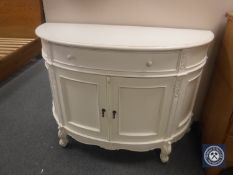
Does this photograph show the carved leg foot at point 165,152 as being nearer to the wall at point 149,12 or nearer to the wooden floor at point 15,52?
the wall at point 149,12

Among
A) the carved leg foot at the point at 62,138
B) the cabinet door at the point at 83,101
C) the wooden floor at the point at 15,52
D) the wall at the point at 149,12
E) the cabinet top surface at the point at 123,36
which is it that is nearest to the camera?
the cabinet top surface at the point at 123,36

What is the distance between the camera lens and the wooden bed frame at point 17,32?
95.0 inches

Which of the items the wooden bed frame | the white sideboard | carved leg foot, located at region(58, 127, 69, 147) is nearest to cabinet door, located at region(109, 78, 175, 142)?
the white sideboard

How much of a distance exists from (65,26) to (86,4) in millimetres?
200

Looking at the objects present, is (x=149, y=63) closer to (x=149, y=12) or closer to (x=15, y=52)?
(x=149, y=12)

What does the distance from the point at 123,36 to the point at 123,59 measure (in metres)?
0.17

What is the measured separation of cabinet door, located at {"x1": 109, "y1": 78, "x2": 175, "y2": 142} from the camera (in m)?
1.09

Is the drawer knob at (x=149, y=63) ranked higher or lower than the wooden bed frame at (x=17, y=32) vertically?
higher

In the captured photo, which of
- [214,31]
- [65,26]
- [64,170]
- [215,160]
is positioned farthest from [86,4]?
[215,160]

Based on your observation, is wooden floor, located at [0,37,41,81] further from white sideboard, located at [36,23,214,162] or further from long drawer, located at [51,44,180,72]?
long drawer, located at [51,44,180,72]

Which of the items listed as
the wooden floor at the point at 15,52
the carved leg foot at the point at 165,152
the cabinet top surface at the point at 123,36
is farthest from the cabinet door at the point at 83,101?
the wooden floor at the point at 15,52

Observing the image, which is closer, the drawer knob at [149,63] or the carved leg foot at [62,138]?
the drawer knob at [149,63]

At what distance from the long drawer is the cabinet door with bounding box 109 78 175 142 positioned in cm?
7

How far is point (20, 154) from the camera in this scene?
148cm
